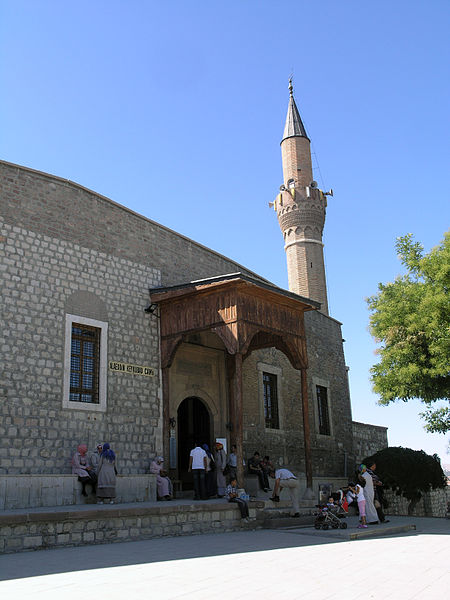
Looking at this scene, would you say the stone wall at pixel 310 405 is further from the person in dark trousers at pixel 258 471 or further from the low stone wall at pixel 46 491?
the low stone wall at pixel 46 491

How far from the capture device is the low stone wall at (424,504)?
19.0 metres

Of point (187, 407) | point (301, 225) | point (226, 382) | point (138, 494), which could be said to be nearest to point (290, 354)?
point (226, 382)

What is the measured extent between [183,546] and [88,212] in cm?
689

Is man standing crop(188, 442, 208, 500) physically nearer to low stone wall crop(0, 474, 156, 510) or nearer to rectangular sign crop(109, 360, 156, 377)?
low stone wall crop(0, 474, 156, 510)

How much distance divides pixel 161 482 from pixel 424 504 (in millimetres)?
13262

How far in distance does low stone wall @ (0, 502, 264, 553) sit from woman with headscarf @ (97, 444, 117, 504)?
1.21 m

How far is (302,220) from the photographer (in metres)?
24.4

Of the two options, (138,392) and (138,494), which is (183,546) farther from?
(138,392)

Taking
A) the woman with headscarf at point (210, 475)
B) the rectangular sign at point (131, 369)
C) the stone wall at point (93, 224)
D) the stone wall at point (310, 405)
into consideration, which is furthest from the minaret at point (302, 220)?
the woman with headscarf at point (210, 475)

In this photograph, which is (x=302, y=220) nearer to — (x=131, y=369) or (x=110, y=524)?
(x=131, y=369)

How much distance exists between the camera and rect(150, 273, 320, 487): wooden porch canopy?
11031mm

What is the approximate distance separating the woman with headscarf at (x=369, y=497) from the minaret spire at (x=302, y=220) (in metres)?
12.8

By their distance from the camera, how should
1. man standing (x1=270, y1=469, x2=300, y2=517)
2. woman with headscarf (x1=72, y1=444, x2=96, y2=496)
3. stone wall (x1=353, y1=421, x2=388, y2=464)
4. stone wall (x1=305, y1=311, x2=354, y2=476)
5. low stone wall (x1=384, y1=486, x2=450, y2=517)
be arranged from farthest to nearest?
stone wall (x1=353, y1=421, x2=388, y2=464) < low stone wall (x1=384, y1=486, x2=450, y2=517) < stone wall (x1=305, y1=311, x2=354, y2=476) < man standing (x1=270, y1=469, x2=300, y2=517) < woman with headscarf (x1=72, y1=444, x2=96, y2=496)

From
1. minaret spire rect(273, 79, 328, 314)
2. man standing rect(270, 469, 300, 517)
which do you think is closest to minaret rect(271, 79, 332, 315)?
minaret spire rect(273, 79, 328, 314)
